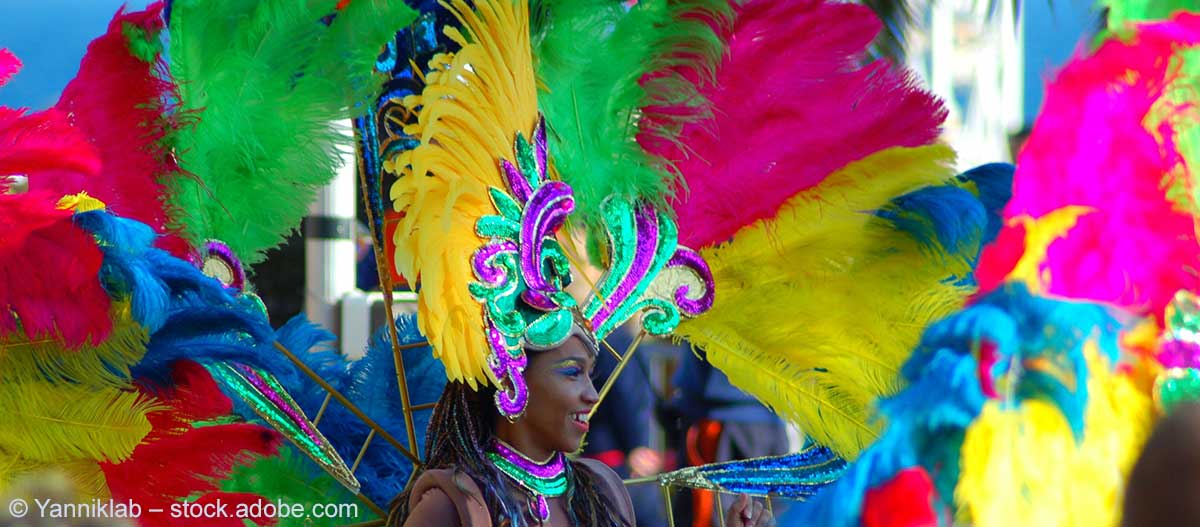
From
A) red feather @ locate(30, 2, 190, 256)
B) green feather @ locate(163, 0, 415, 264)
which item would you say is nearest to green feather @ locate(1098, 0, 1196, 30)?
green feather @ locate(163, 0, 415, 264)

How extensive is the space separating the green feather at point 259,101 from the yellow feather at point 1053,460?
6.05 feet

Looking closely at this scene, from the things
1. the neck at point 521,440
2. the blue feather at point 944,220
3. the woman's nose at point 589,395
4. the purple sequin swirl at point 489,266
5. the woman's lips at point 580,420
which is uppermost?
the blue feather at point 944,220

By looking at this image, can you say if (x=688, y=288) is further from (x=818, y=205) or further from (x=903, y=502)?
(x=903, y=502)

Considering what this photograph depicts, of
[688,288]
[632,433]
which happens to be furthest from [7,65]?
[632,433]

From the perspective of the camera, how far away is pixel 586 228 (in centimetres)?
Answer: 285

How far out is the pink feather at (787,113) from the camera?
2852 mm

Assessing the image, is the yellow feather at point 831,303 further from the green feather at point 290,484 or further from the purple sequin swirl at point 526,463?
the green feather at point 290,484

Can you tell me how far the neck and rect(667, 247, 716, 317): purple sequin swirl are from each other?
41cm

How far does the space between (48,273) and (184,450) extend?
53cm

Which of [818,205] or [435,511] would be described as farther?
[818,205]

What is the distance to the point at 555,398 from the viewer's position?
8.78 feet

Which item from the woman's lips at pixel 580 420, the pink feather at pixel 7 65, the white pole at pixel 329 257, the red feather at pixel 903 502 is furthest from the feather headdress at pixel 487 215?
the white pole at pixel 329 257

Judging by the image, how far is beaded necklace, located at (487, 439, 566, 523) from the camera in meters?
2.68

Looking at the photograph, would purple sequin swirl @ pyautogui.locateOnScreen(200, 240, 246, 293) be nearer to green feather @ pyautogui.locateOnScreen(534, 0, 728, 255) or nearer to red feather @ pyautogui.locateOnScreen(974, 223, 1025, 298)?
green feather @ pyautogui.locateOnScreen(534, 0, 728, 255)
